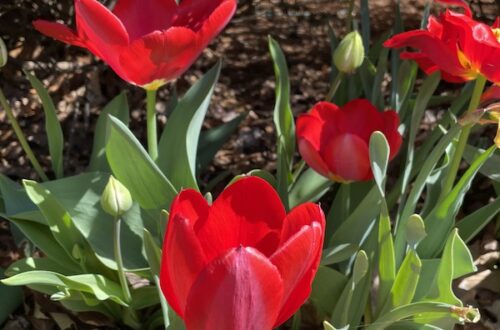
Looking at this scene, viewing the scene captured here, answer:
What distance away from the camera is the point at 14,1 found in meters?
1.97

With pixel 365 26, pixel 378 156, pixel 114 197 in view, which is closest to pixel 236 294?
pixel 114 197

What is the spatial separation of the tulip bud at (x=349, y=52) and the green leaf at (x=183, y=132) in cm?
23

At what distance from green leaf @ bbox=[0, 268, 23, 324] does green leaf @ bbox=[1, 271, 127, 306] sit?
0.79 ft

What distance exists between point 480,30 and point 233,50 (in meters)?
1.42

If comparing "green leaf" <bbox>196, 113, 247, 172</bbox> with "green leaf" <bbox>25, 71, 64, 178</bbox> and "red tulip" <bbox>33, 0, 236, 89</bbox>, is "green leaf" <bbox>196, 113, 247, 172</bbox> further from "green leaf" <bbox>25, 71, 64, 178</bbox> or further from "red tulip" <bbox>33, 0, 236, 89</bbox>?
"red tulip" <bbox>33, 0, 236, 89</bbox>

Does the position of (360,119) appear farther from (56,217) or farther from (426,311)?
(56,217)

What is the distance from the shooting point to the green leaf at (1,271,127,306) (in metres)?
1.20

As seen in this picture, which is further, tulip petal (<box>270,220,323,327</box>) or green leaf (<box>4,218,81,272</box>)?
green leaf (<box>4,218,81,272</box>)

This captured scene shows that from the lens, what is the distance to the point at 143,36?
1183 millimetres

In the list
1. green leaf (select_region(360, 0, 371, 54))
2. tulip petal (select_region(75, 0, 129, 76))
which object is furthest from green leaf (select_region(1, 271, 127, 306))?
green leaf (select_region(360, 0, 371, 54))

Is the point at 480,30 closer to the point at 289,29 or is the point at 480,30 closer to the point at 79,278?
the point at 79,278

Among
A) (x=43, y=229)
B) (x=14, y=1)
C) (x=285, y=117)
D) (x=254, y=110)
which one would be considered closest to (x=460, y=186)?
(x=285, y=117)

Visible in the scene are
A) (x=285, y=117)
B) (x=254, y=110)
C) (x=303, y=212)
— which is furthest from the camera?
(x=254, y=110)

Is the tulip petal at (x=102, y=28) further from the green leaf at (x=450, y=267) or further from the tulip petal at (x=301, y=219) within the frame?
the green leaf at (x=450, y=267)
